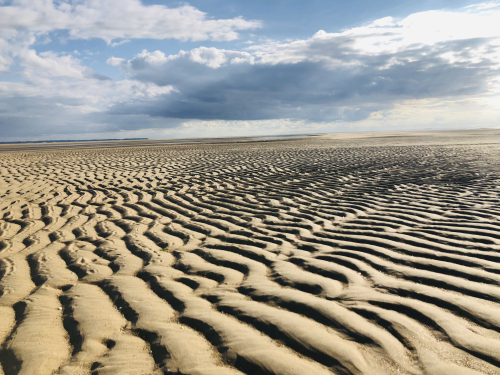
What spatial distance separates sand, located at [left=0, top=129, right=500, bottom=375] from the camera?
2006 mm

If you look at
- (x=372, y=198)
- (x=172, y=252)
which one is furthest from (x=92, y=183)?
(x=372, y=198)

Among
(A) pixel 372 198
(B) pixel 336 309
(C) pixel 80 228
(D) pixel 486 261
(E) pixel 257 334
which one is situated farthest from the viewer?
(A) pixel 372 198

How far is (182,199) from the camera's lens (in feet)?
21.8

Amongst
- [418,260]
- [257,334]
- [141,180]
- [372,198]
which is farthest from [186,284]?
[141,180]

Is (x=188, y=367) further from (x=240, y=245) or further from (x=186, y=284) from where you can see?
(x=240, y=245)

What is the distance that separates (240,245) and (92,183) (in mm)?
6203

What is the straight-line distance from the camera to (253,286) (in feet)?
9.54

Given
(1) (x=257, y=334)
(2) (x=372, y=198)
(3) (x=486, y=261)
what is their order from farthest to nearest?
(2) (x=372, y=198) → (3) (x=486, y=261) → (1) (x=257, y=334)

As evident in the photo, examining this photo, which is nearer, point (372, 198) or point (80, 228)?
point (80, 228)

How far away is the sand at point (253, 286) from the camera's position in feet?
6.58

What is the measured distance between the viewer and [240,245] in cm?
396

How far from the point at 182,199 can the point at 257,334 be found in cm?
466

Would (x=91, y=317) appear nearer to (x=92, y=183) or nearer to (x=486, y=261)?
(x=486, y=261)

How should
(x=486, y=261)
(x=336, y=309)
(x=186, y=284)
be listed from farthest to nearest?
(x=486, y=261), (x=186, y=284), (x=336, y=309)
